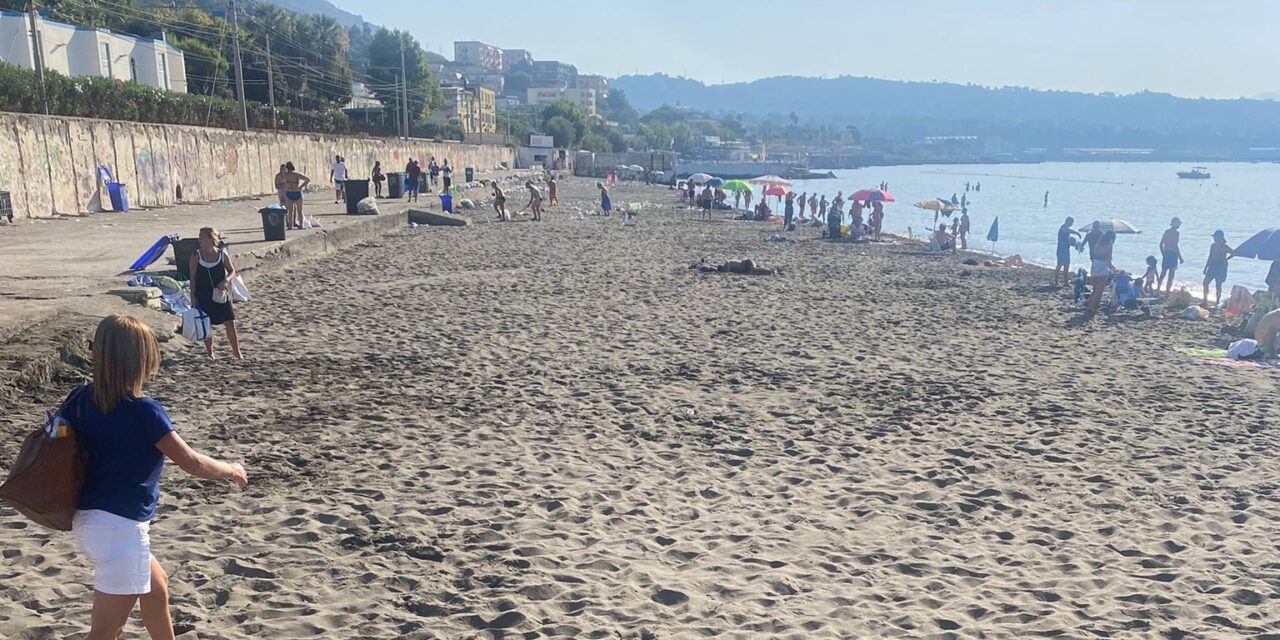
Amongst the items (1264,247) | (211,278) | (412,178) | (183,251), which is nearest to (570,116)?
(412,178)

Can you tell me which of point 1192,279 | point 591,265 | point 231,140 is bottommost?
point 1192,279

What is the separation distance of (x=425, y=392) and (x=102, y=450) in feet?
17.7

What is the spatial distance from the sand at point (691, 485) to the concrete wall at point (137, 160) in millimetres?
7672

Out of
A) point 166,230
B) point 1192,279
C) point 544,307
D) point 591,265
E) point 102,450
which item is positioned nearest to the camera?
point 102,450

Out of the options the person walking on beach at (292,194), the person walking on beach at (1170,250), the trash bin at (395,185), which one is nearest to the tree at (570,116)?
the trash bin at (395,185)

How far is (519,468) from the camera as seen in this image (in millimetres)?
6453

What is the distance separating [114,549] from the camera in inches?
117

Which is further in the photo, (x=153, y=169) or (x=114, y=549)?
(x=153, y=169)

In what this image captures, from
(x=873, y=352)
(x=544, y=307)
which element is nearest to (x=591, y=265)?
(x=544, y=307)

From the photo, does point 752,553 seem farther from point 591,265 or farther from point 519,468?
point 591,265

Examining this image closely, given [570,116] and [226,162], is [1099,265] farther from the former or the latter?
[570,116]

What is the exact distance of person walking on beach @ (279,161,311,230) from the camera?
17.3m

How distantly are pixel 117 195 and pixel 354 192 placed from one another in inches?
202

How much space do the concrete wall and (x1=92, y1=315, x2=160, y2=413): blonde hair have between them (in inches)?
626
